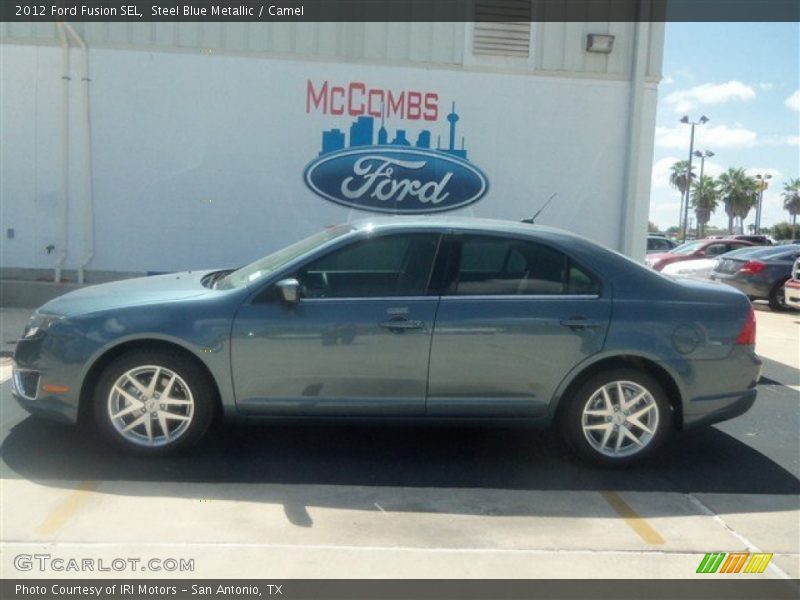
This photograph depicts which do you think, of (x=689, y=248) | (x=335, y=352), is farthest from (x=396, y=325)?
(x=689, y=248)

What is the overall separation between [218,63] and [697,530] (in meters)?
8.27

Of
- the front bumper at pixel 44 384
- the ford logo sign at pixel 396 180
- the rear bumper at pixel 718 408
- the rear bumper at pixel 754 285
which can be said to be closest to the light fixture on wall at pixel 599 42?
the ford logo sign at pixel 396 180

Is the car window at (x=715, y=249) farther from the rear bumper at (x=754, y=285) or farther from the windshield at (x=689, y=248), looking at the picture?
the rear bumper at (x=754, y=285)

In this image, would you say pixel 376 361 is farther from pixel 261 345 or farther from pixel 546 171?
pixel 546 171

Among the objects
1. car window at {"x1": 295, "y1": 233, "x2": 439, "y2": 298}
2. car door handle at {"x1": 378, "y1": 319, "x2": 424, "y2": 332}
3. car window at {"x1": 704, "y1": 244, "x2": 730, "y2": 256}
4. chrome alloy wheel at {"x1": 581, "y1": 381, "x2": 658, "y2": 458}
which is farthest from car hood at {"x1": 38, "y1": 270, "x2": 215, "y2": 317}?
car window at {"x1": 704, "y1": 244, "x2": 730, "y2": 256}

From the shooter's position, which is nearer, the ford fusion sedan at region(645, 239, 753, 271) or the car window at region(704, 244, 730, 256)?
the ford fusion sedan at region(645, 239, 753, 271)

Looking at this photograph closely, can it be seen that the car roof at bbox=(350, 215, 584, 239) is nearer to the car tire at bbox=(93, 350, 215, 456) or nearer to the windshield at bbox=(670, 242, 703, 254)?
the car tire at bbox=(93, 350, 215, 456)

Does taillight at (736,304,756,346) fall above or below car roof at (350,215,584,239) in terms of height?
below

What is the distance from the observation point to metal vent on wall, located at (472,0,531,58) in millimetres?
10750

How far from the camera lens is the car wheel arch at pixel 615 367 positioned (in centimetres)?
539

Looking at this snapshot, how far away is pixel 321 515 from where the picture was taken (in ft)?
15.1

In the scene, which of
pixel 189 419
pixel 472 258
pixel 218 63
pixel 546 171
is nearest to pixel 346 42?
pixel 218 63

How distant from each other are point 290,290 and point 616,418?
2258 millimetres

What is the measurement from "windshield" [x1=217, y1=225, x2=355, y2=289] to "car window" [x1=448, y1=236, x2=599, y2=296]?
2.74 ft
